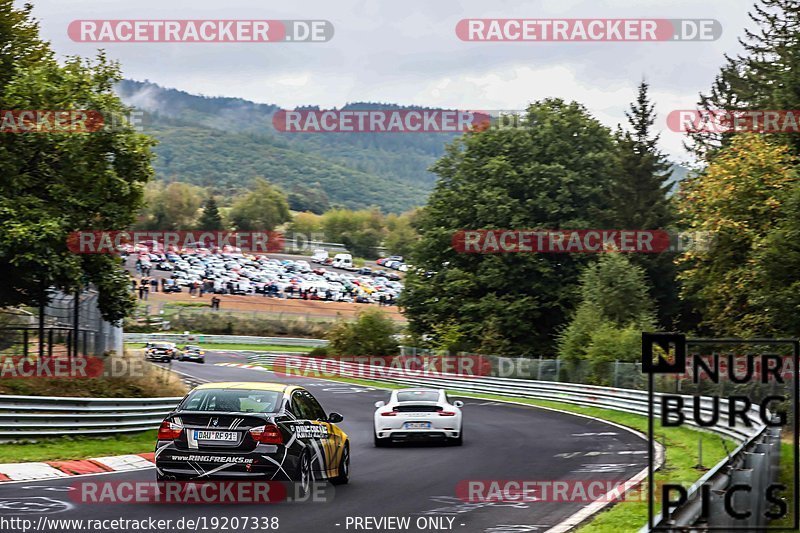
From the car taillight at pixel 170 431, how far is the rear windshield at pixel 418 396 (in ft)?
35.6

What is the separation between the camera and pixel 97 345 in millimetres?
28828

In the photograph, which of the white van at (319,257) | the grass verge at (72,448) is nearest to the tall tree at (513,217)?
the grass verge at (72,448)

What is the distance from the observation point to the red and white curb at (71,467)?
15.4m

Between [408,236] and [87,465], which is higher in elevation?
[408,236]

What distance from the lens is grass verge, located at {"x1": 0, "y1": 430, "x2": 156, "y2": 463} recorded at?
18.0 metres

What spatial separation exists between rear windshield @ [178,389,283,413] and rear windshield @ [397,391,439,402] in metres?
9.76

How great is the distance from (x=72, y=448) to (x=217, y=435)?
839 centimetres

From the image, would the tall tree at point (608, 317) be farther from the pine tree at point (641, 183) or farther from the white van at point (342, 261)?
the white van at point (342, 261)

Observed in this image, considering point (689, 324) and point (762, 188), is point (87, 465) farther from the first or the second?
point (689, 324)

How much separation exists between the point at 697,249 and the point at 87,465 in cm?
3243

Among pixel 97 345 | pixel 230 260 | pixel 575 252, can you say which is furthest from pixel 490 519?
pixel 230 260

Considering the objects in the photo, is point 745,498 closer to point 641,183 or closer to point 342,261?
point 641,183

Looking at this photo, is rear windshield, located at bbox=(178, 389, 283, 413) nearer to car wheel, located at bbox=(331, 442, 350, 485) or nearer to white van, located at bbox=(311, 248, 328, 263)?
car wheel, located at bbox=(331, 442, 350, 485)

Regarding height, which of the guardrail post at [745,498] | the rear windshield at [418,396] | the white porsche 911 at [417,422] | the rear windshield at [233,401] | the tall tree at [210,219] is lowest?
the white porsche 911 at [417,422]
